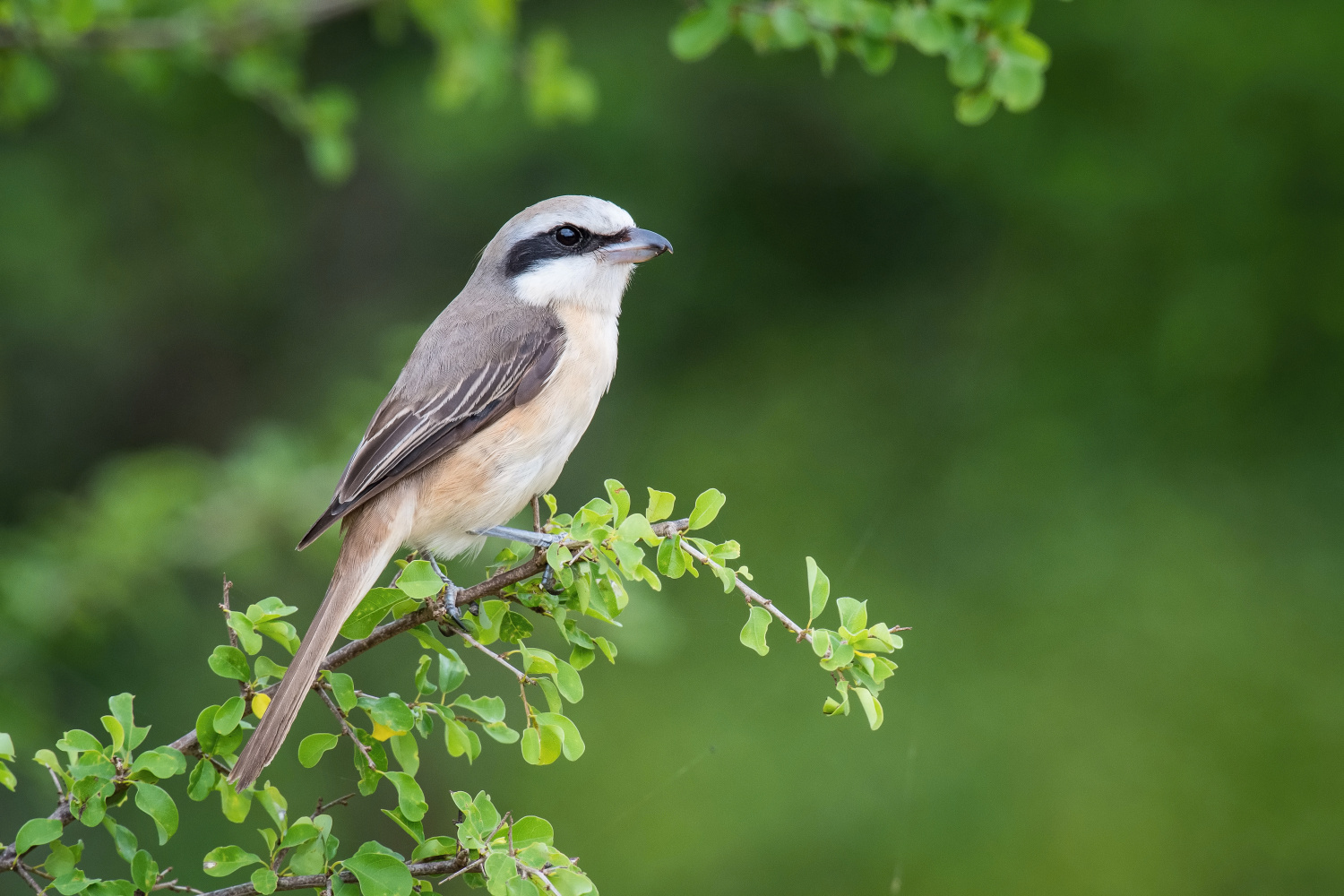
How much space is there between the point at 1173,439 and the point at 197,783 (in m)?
5.63

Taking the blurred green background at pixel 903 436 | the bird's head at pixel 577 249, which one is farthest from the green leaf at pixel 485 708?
the blurred green background at pixel 903 436

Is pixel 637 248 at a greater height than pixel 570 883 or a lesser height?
greater

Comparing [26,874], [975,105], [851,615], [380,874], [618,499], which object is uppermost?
[975,105]

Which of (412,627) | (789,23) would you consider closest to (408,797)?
(412,627)

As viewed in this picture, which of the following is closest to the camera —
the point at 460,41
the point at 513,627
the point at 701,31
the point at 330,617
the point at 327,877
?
the point at 327,877

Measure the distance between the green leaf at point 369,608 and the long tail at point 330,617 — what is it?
9cm

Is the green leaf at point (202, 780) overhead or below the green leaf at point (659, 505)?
below

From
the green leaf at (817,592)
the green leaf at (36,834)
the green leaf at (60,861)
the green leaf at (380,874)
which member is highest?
the green leaf at (817,592)

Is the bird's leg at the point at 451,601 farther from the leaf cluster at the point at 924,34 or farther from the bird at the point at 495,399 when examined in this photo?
the leaf cluster at the point at 924,34

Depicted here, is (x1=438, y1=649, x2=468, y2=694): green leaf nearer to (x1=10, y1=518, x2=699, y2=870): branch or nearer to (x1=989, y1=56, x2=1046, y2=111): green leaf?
(x1=10, y1=518, x2=699, y2=870): branch

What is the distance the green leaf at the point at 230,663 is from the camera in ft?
7.03

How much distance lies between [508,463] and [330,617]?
70cm

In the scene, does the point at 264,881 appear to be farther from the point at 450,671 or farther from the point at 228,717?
the point at 450,671

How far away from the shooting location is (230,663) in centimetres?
218
